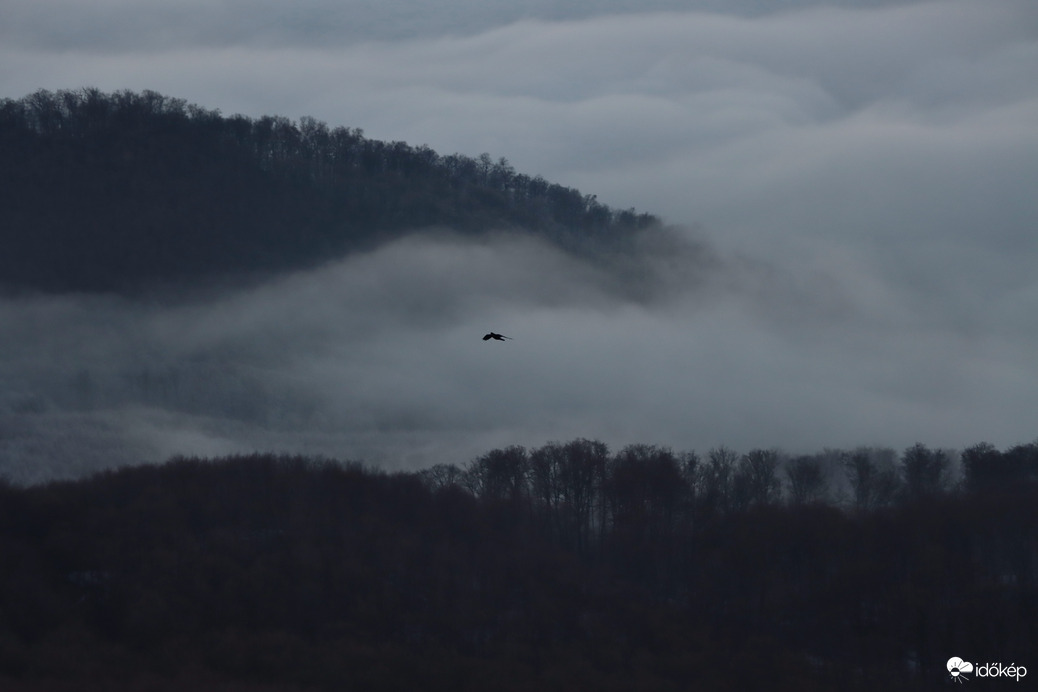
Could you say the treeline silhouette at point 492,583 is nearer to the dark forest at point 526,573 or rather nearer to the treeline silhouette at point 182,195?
the dark forest at point 526,573

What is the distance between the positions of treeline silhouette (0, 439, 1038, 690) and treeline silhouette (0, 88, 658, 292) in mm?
76792

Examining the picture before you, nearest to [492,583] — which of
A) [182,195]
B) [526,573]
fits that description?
[526,573]

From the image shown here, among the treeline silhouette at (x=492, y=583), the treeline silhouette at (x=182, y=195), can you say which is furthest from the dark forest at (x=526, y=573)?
the treeline silhouette at (x=182, y=195)

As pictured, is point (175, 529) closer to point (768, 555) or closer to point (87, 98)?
point (768, 555)

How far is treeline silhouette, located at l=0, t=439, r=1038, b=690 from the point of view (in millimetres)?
64562

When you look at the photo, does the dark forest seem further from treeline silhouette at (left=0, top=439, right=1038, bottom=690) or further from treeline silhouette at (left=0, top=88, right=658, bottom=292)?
treeline silhouette at (left=0, top=88, right=658, bottom=292)

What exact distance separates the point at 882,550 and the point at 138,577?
44.4 meters

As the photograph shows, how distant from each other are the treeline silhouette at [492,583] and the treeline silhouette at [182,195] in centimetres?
7679

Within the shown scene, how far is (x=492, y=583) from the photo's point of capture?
7531 centimetres

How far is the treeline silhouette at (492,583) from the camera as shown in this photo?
212 ft

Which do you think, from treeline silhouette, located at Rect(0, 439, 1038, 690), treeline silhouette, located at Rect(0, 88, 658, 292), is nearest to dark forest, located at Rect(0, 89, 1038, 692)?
treeline silhouette, located at Rect(0, 439, 1038, 690)

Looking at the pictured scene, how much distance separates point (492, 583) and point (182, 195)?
346 ft

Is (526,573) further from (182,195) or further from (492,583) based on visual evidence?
(182,195)

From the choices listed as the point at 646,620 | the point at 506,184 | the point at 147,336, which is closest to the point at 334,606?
the point at 646,620
